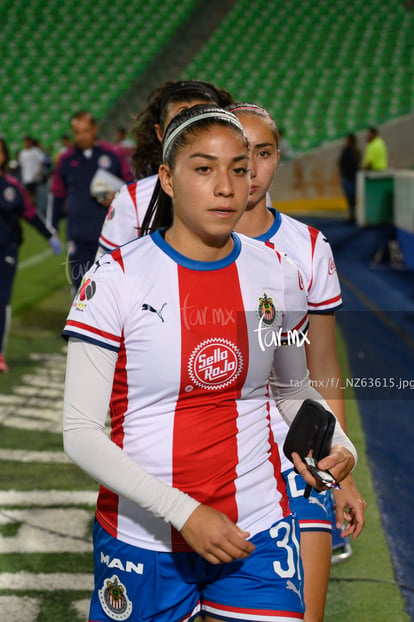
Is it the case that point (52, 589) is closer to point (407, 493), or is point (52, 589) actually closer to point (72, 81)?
point (407, 493)

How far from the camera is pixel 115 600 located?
81.6 inches

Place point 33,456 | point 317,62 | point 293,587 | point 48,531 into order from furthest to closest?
1. point 317,62
2. point 33,456
3. point 48,531
4. point 293,587

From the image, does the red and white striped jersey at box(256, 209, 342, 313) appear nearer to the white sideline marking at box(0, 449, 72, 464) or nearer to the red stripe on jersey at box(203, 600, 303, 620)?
the red stripe on jersey at box(203, 600, 303, 620)

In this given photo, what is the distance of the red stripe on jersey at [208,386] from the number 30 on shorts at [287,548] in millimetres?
145

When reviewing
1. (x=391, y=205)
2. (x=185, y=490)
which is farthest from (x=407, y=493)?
(x=391, y=205)

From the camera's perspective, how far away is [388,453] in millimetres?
5582

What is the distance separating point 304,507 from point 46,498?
239cm

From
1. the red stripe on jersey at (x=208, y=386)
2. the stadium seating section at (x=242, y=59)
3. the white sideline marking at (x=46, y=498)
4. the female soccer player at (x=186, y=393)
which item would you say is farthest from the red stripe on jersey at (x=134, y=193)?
the stadium seating section at (x=242, y=59)

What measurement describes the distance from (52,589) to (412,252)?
9.75m

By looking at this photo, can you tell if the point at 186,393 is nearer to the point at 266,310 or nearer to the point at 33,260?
the point at 266,310

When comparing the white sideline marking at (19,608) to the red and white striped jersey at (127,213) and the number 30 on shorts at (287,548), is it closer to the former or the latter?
the red and white striped jersey at (127,213)

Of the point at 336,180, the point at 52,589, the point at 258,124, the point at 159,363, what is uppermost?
the point at 258,124

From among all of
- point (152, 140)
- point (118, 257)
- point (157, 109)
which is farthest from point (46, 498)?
point (118, 257)

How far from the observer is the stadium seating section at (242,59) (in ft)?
86.2
